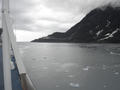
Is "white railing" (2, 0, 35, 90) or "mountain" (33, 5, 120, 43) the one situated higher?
"mountain" (33, 5, 120, 43)

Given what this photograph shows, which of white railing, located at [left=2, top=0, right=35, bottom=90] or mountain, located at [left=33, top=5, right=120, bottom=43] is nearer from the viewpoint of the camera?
white railing, located at [left=2, top=0, right=35, bottom=90]

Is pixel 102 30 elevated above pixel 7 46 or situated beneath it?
elevated above

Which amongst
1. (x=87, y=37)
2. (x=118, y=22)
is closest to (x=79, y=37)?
(x=87, y=37)

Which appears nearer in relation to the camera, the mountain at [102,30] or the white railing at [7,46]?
the white railing at [7,46]

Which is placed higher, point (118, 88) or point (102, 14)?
point (102, 14)

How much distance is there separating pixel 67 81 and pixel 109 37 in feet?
473

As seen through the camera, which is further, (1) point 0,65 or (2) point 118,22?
(2) point 118,22

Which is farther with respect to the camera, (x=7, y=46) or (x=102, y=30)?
(x=102, y=30)

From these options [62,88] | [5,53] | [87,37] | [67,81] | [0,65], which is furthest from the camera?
[87,37]

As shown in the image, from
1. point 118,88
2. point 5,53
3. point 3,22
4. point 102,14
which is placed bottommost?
point 118,88

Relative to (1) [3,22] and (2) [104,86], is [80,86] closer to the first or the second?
(2) [104,86]

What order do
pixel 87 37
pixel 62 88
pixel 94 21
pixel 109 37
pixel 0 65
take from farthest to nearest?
pixel 94 21, pixel 87 37, pixel 109 37, pixel 62 88, pixel 0 65

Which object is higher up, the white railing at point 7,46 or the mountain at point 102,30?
the mountain at point 102,30

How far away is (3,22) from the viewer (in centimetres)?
186
